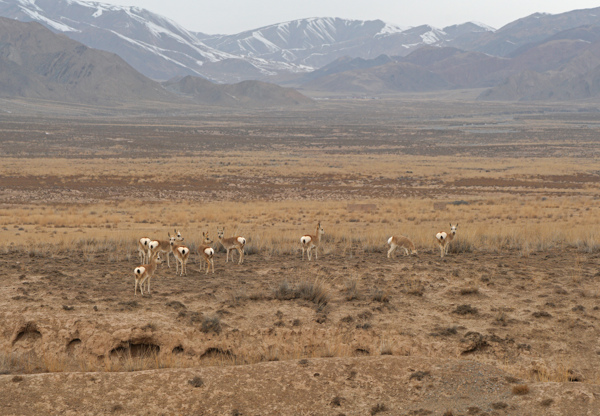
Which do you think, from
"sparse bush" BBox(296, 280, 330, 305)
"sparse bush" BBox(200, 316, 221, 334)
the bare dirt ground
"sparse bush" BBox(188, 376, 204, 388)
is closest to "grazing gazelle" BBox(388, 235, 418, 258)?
the bare dirt ground

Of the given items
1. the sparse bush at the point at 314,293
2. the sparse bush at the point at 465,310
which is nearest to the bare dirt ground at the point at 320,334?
the sparse bush at the point at 465,310

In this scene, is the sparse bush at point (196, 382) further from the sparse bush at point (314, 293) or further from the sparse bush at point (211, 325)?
the sparse bush at point (314, 293)

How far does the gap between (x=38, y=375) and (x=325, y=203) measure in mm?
27561

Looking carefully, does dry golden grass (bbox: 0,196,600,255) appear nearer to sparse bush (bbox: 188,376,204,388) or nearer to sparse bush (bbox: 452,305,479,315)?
sparse bush (bbox: 452,305,479,315)

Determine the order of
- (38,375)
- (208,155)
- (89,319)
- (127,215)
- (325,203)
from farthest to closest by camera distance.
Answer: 1. (208,155)
2. (325,203)
3. (127,215)
4. (89,319)
5. (38,375)

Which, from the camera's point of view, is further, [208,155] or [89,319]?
[208,155]

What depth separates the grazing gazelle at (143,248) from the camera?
13.9m

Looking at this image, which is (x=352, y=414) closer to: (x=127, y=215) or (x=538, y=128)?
(x=127, y=215)

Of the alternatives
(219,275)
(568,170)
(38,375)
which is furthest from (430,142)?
(38,375)

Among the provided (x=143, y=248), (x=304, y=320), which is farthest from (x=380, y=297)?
(x=143, y=248)

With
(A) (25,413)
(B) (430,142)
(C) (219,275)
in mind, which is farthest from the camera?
(B) (430,142)

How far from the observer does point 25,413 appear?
7.09 meters

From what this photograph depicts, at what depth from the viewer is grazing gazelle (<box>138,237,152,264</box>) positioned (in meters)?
13.9

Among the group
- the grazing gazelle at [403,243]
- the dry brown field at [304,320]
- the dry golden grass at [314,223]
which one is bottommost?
the dry golden grass at [314,223]
